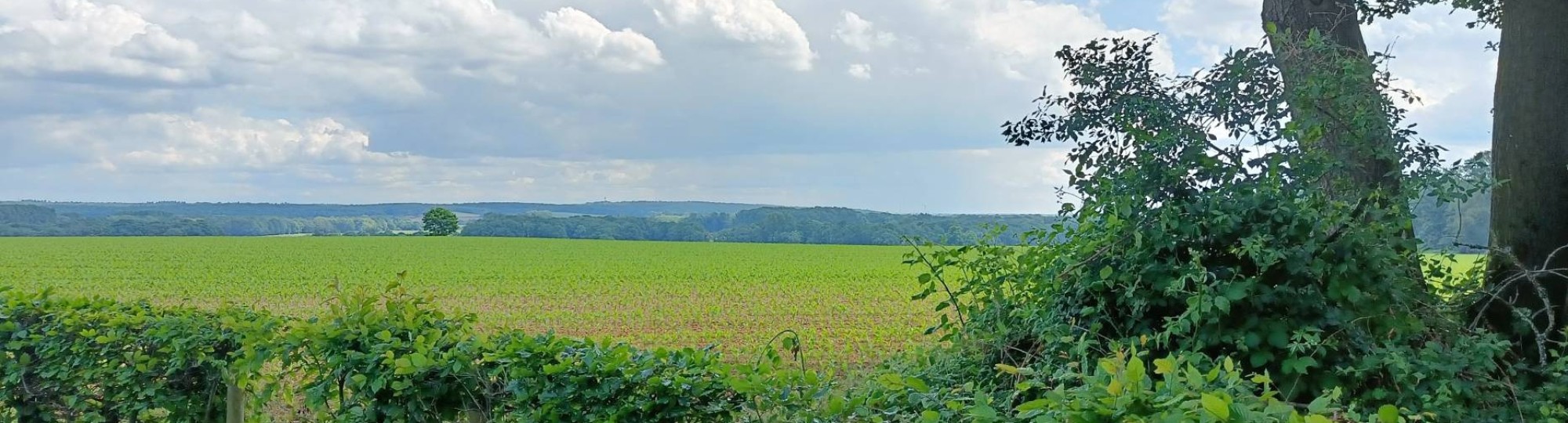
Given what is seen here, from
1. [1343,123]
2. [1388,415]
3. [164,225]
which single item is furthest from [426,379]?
[164,225]

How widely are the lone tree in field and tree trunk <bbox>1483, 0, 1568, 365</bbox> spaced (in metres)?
86.2

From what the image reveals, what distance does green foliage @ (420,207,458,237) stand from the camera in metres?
86.0

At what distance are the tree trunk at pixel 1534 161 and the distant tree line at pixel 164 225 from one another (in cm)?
8552

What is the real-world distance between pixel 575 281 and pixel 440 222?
184ft

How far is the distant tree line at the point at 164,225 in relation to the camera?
7894cm

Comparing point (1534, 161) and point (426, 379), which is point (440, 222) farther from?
point (1534, 161)

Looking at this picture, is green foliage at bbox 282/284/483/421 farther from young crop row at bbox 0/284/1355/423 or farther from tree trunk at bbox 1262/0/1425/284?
tree trunk at bbox 1262/0/1425/284

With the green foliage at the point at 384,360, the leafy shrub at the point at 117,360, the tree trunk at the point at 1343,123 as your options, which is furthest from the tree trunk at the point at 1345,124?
the leafy shrub at the point at 117,360

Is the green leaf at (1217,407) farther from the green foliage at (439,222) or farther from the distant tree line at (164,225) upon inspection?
the green foliage at (439,222)

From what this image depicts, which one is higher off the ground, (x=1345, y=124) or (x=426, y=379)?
(x=1345, y=124)

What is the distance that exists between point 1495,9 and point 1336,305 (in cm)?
472

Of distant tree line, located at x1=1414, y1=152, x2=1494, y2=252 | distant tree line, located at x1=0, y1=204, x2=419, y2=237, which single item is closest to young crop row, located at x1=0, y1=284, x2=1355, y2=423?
distant tree line, located at x1=1414, y1=152, x2=1494, y2=252

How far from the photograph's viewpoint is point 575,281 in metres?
35.1

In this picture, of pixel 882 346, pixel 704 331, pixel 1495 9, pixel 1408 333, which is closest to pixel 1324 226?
pixel 1408 333
